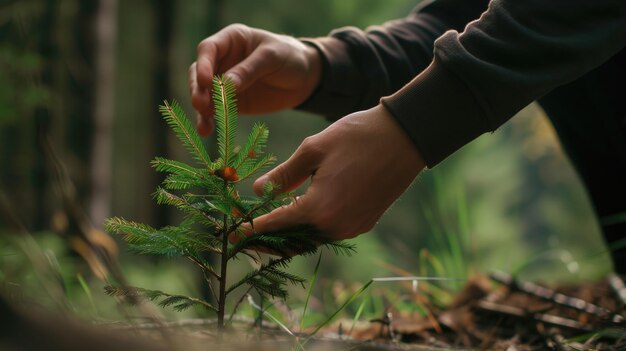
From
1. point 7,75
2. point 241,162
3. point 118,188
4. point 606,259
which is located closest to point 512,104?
point 241,162

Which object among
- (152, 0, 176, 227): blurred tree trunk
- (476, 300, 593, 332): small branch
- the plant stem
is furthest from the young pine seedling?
(152, 0, 176, 227): blurred tree trunk

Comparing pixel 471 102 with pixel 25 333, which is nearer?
pixel 25 333

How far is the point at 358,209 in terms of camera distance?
1176mm

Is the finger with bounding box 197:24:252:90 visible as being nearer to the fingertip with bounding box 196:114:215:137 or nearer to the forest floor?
the fingertip with bounding box 196:114:215:137

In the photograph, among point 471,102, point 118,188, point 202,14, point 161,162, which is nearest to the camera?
point 161,162

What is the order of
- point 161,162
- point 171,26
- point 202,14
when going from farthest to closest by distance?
point 202,14
point 171,26
point 161,162

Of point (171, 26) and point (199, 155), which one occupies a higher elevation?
point (199, 155)

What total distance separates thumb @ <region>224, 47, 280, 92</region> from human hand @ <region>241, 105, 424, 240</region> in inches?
17.8

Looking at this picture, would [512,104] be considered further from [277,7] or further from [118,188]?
[118,188]

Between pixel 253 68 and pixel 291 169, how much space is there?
1.75 feet

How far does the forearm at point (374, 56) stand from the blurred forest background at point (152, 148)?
15.8 inches

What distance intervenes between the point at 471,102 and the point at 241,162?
515 mm

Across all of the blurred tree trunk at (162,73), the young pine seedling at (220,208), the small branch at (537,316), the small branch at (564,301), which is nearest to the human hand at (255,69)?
the young pine seedling at (220,208)

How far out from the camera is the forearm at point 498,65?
47.9 inches
